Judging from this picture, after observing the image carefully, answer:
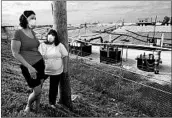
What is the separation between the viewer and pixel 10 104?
3072mm

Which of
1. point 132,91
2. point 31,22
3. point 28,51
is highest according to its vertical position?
point 31,22

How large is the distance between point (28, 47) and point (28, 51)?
66 mm

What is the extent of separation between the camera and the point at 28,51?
2480 mm

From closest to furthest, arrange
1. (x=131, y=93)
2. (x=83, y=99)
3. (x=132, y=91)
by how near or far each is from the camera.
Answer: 1. (x=83, y=99)
2. (x=131, y=93)
3. (x=132, y=91)

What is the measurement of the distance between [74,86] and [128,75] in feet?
10.6

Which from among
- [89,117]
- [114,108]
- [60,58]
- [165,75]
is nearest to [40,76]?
[60,58]

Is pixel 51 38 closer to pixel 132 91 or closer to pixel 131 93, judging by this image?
pixel 131 93

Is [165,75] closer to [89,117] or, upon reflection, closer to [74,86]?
[74,86]

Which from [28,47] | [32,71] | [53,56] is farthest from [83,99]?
[28,47]

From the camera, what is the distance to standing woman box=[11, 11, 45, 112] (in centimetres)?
234

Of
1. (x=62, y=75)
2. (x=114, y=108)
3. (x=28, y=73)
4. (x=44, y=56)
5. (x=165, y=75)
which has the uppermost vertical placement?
(x=44, y=56)

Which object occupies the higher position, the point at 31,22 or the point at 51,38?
the point at 31,22

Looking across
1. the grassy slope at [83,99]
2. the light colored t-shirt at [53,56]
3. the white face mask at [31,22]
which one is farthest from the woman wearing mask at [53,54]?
the grassy slope at [83,99]

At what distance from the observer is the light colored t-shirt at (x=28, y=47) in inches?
91.9
